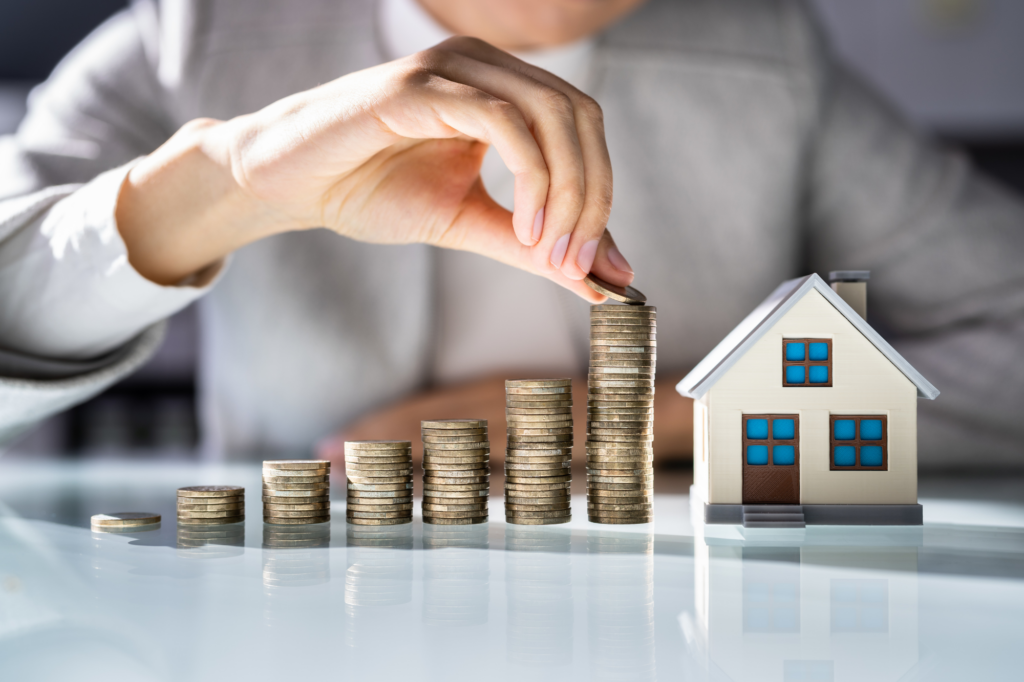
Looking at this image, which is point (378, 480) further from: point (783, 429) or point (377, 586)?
point (783, 429)

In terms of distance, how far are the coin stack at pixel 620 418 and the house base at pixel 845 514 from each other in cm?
11

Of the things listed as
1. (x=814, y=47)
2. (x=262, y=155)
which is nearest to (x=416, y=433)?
(x=262, y=155)

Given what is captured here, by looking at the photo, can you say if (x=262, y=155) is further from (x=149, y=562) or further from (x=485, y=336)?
(x=485, y=336)

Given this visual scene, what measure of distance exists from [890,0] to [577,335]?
11.5ft

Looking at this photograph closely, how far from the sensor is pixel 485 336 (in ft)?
8.15

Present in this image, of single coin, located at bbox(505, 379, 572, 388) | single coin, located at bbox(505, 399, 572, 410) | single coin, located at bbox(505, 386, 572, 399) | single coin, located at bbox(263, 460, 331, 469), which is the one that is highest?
single coin, located at bbox(505, 379, 572, 388)

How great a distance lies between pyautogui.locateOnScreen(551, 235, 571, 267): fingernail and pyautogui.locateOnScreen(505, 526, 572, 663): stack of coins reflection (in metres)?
0.39

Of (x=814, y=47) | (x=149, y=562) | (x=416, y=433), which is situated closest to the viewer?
(x=149, y=562)

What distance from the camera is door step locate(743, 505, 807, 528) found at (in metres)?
1.18

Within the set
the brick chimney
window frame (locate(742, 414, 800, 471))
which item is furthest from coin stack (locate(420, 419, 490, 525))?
the brick chimney

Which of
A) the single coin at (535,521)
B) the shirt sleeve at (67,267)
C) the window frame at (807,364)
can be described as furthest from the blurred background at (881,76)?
the window frame at (807,364)

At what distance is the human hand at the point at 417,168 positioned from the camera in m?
1.14

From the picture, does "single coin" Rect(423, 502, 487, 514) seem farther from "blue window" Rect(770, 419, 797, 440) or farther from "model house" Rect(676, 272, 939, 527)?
"blue window" Rect(770, 419, 797, 440)

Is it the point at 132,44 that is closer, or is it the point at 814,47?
the point at 132,44
